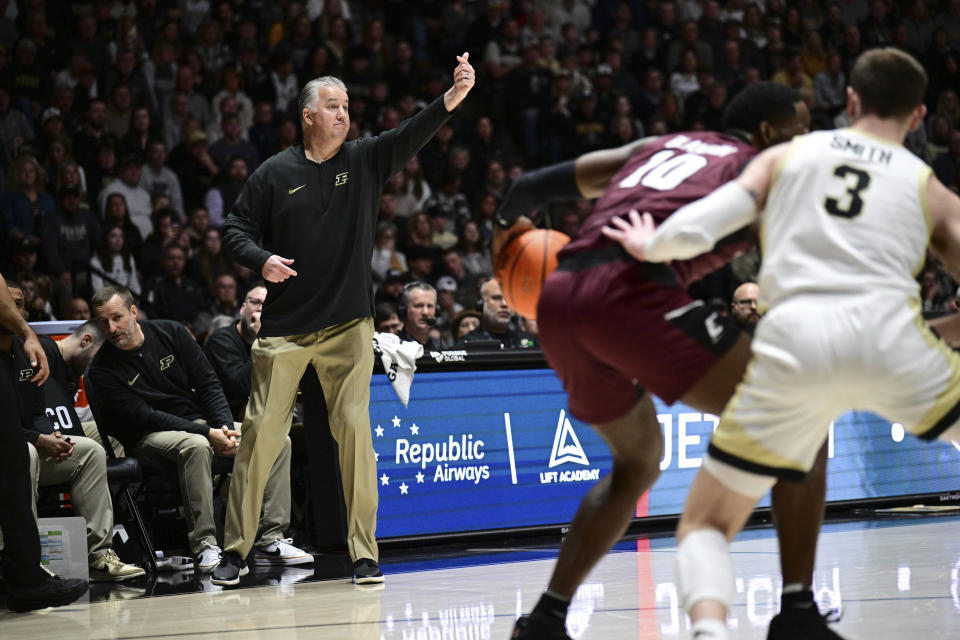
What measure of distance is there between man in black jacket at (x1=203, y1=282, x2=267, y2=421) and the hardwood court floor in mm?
Answer: 2012

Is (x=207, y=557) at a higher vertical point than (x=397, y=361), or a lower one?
lower

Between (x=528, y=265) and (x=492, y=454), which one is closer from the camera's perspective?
(x=528, y=265)

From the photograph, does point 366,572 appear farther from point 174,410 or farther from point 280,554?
point 174,410

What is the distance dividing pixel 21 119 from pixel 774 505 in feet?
31.8

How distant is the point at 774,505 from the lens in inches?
139

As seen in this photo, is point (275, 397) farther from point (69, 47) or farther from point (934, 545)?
point (69, 47)

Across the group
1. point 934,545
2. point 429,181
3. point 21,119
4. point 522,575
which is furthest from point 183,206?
point 934,545

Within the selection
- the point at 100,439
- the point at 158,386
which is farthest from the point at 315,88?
the point at 100,439

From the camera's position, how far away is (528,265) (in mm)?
3852

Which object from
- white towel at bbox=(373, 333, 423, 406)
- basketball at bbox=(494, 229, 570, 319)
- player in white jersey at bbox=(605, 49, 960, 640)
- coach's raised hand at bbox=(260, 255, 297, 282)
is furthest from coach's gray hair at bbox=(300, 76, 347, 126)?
player in white jersey at bbox=(605, 49, 960, 640)

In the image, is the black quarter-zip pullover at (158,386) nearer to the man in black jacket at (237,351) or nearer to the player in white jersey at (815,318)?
the man in black jacket at (237,351)

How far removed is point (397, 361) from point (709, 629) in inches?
168

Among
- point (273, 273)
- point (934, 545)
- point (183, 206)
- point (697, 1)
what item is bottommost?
point (934, 545)

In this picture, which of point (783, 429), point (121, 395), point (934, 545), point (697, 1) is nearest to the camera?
point (783, 429)
